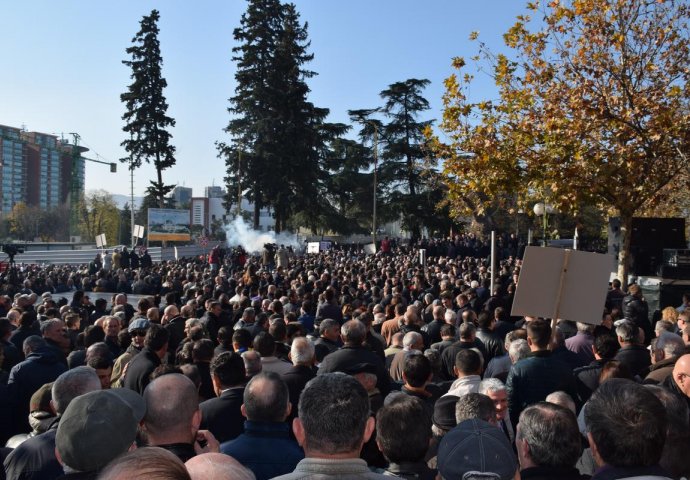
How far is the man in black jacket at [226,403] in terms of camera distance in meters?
4.55

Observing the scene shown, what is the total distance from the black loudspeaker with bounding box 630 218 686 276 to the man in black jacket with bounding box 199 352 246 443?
50.7 feet

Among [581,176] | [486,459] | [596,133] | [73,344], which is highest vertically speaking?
[596,133]

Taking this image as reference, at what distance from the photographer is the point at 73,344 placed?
855 centimetres

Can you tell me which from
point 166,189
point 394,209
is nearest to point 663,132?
point 394,209

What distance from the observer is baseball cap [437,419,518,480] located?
261 cm

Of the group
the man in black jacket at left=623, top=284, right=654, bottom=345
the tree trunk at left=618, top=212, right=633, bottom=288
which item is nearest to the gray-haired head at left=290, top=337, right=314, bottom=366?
the man in black jacket at left=623, top=284, right=654, bottom=345

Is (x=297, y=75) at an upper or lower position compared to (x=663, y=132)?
upper

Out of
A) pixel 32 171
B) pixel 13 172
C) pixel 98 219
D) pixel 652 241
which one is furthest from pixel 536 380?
pixel 13 172

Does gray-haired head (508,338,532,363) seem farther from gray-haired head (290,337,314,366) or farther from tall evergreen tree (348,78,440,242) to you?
tall evergreen tree (348,78,440,242)

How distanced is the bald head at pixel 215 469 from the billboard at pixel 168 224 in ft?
173

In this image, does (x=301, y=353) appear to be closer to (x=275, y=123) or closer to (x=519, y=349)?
(x=519, y=349)

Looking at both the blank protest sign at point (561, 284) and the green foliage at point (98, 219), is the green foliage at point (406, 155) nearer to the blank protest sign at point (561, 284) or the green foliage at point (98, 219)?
the blank protest sign at point (561, 284)

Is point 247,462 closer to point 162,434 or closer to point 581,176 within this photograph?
point 162,434

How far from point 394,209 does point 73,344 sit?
4286 cm
